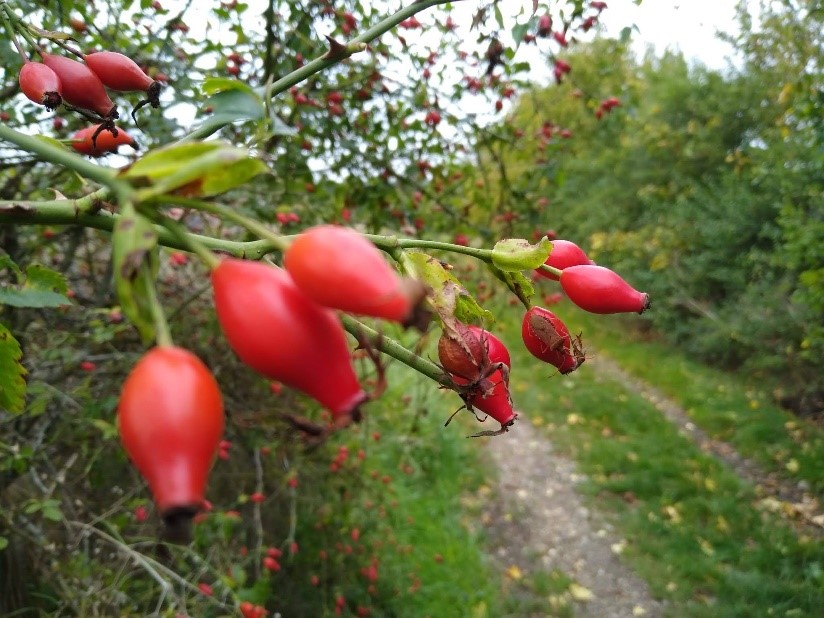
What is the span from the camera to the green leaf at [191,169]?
49 centimetres

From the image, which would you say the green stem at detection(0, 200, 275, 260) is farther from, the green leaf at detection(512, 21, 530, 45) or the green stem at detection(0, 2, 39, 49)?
the green leaf at detection(512, 21, 530, 45)

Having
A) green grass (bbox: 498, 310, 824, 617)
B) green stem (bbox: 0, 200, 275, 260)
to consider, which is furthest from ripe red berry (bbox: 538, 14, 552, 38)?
green grass (bbox: 498, 310, 824, 617)

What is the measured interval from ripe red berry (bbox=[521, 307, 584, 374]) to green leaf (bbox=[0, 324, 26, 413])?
2.40 ft

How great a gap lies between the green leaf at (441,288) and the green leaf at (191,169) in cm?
31

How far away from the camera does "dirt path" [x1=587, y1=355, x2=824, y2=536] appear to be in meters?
4.57

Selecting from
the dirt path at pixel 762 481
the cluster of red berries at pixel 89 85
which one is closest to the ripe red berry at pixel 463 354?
the cluster of red berries at pixel 89 85

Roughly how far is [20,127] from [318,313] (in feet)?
8.52

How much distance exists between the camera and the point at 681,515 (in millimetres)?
4797

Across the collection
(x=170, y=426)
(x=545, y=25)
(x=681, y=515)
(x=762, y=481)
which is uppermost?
(x=545, y=25)

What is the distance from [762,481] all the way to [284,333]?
5733 mm

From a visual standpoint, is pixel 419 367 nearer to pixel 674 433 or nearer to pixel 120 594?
pixel 120 594

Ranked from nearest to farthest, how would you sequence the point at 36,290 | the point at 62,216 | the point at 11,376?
the point at 62,216 < the point at 11,376 < the point at 36,290

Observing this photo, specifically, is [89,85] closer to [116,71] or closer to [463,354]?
[116,71]

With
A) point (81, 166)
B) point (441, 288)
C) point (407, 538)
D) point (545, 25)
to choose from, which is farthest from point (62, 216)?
point (407, 538)
